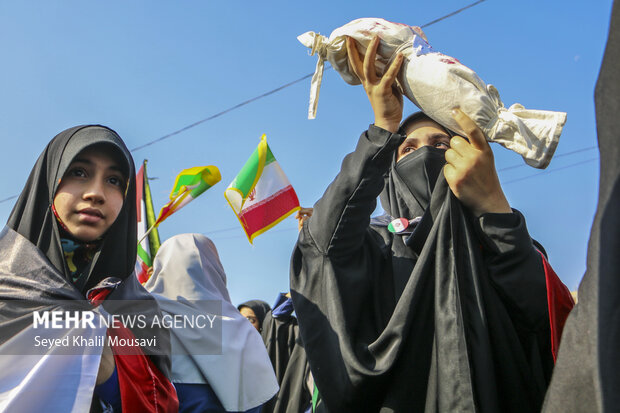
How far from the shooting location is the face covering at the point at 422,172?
2.35 m

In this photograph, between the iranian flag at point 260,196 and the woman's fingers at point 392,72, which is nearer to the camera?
the woman's fingers at point 392,72

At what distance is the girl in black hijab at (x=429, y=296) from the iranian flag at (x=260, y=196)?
8.67 ft

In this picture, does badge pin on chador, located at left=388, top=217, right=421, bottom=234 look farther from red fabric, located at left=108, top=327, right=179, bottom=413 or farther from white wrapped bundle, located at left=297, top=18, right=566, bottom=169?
red fabric, located at left=108, top=327, right=179, bottom=413

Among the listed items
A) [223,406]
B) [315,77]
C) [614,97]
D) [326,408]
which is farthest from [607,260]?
[223,406]

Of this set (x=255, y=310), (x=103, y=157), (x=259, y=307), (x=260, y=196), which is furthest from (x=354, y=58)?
(x=259, y=307)

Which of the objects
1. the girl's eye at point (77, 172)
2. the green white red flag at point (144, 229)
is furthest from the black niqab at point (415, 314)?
the green white red flag at point (144, 229)

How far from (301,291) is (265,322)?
16.6 feet

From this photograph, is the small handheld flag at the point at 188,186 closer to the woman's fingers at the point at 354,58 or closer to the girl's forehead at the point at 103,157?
the girl's forehead at the point at 103,157

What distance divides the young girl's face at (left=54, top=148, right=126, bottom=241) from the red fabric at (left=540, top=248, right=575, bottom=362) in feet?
5.28

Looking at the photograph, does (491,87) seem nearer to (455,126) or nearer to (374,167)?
(455,126)

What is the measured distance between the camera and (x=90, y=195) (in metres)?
2.40

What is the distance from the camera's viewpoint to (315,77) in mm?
2215

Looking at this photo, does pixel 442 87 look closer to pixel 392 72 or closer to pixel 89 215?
pixel 392 72

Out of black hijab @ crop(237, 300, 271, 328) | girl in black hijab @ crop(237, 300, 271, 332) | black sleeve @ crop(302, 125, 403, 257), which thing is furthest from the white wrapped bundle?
black hijab @ crop(237, 300, 271, 328)
